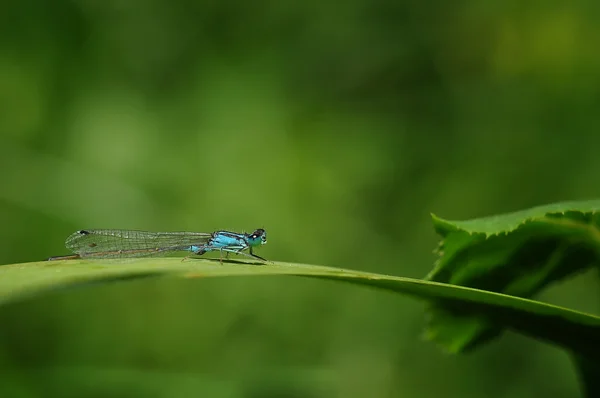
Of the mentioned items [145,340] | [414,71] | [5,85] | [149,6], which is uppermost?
[149,6]

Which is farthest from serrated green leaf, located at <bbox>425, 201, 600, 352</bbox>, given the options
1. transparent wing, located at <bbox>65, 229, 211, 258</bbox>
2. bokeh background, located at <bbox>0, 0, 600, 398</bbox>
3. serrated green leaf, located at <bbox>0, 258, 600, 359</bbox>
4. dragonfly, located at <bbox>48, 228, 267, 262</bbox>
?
bokeh background, located at <bbox>0, 0, 600, 398</bbox>

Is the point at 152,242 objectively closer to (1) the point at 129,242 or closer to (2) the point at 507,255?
(1) the point at 129,242

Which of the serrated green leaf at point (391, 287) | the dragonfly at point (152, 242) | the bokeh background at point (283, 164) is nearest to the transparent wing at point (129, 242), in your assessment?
the dragonfly at point (152, 242)

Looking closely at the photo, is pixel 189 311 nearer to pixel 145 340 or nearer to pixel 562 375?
pixel 145 340

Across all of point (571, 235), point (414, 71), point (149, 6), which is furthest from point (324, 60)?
point (571, 235)

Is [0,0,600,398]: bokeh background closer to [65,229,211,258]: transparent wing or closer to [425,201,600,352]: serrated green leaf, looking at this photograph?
[65,229,211,258]: transparent wing

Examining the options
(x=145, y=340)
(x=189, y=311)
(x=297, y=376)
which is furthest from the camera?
(x=189, y=311)
